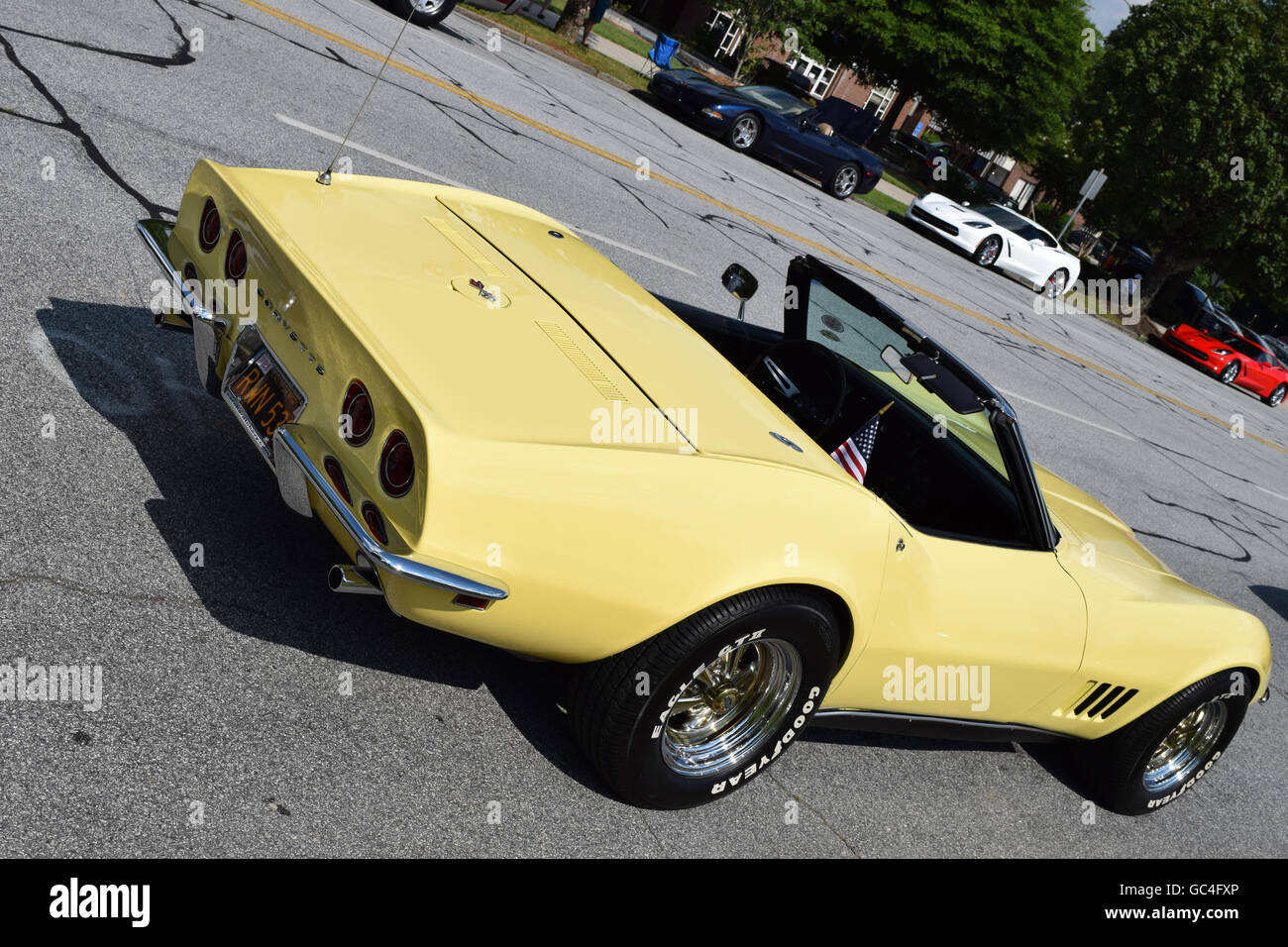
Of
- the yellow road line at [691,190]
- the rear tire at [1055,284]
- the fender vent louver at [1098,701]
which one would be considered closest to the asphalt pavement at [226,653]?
the fender vent louver at [1098,701]

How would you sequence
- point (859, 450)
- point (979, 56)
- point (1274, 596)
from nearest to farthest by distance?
point (859, 450)
point (1274, 596)
point (979, 56)

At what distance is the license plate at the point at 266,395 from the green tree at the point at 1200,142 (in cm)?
3109

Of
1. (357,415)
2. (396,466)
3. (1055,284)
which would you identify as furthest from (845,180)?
(396,466)

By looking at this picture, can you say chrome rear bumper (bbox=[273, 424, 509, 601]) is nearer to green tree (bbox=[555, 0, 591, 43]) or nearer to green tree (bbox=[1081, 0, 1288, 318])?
green tree (bbox=[555, 0, 591, 43])

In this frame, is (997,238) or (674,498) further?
(997,238)

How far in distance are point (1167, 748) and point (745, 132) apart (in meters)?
15.2

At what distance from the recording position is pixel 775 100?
61.7 ft

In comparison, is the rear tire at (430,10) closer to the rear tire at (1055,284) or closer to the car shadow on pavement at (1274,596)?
the car shadow on pavement at (1274,596)

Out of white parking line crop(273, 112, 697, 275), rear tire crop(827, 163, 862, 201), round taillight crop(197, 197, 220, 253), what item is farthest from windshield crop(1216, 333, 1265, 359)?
round taillight crop(197, 197, 220, 253)

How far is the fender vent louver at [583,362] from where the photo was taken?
2.99 m

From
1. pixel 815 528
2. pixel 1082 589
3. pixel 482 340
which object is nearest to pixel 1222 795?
pixel 1082 589

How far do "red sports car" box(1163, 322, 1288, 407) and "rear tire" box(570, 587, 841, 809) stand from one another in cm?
2469

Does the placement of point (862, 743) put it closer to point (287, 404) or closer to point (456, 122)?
point (287, 404)

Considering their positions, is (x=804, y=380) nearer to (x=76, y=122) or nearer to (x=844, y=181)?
(x=76, y=122)
